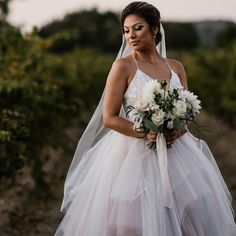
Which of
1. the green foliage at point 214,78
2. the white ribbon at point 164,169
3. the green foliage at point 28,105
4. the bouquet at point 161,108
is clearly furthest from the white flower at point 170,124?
the green foliage at point 214,78

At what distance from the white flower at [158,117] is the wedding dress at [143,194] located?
1.20ft

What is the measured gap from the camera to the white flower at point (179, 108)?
4.21 m

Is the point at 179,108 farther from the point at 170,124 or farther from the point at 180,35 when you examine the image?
the point at 180,35

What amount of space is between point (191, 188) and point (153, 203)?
0.30 m

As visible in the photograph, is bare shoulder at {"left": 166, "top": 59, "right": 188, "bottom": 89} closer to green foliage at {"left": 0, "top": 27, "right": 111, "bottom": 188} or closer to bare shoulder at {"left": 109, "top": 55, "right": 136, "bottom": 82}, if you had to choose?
bare shoulder at {"left": 109, "top": 55, "right": 136, "bottom": 82}

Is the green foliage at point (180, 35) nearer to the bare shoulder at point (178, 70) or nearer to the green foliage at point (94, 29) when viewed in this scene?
the green foliage at point (94, 29)

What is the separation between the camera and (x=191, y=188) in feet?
14.4

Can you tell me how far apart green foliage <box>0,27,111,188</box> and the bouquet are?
169 centimetres

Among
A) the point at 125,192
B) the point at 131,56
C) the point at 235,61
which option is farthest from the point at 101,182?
the point at 235,61

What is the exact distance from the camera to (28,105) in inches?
313

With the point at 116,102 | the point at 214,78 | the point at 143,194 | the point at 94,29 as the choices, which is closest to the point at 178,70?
the point at 116,102

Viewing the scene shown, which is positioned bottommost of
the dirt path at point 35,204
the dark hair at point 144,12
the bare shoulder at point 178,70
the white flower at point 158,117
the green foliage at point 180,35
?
the green foliage at point 180,35

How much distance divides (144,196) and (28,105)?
3913 millimetres

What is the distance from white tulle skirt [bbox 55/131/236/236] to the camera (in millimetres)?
4281
